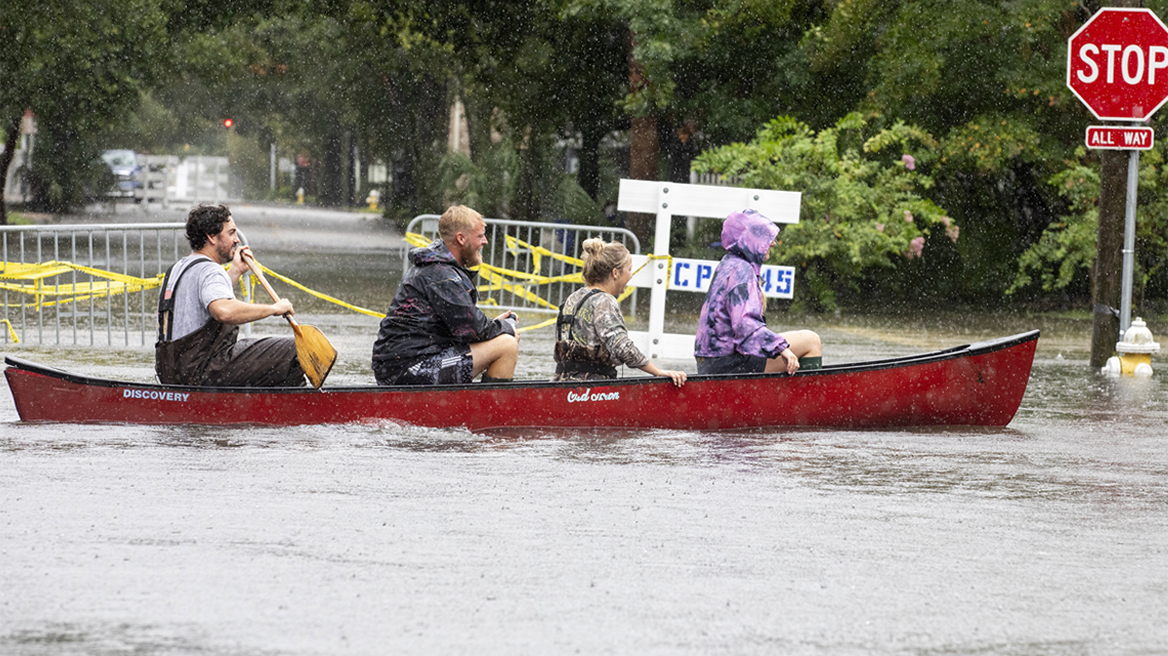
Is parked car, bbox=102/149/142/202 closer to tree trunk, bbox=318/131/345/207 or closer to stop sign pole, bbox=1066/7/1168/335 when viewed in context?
tree trunk, bbox=318/131/345/207

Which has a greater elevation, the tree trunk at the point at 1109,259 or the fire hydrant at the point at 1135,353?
the tree trunk at the point at 1109,259

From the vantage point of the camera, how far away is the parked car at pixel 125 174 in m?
59.7

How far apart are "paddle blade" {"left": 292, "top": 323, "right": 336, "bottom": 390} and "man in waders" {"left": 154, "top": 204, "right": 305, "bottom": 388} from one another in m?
0.17

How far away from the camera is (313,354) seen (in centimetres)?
857

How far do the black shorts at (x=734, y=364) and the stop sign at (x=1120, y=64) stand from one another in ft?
19.2

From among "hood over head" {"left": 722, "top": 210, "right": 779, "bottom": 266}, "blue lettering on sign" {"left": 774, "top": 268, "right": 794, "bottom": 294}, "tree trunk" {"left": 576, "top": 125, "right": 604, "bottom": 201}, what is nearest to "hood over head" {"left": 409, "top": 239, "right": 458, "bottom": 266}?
"hood over head" {"left": 722, "top": 210, "right": 779, "bottom": 266}

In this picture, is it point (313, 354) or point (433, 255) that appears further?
point (433, 255)

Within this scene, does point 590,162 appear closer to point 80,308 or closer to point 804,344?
point 80,308

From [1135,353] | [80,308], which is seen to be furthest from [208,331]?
[80,308]

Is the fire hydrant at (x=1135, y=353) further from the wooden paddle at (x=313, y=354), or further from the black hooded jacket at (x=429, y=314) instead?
the wooden paddle at (x=313, y=354)

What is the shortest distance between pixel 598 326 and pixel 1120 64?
270 inches

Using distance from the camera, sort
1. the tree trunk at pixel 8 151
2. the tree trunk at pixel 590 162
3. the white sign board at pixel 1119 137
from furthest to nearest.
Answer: the tree trunk at pixel 8 151
the tree trunk at pixel 590 162
the white sign board at pixel 1119 137

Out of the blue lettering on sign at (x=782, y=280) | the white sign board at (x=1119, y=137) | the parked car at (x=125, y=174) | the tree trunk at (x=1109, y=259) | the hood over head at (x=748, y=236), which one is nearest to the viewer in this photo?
the hood over head at (x=748, y=236)

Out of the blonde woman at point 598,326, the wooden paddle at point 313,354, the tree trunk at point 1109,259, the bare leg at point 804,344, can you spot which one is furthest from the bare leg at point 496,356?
the tree trunk at point 1109,259
